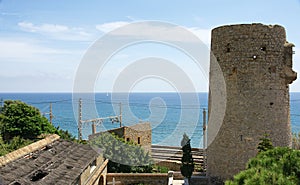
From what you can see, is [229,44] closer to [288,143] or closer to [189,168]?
[288,143]

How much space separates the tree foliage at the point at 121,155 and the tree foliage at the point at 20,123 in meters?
4.96

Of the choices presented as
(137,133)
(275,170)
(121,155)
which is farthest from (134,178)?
(275,170)

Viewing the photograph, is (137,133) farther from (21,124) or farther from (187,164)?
(21,124)

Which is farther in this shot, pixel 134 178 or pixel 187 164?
pixel 134 178

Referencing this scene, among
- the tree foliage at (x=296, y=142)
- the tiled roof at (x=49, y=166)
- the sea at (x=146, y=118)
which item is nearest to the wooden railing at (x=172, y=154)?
the sea at (x=146, y=118)

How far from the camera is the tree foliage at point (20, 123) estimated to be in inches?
725

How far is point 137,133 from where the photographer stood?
1941 centimetres

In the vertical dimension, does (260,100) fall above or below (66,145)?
above

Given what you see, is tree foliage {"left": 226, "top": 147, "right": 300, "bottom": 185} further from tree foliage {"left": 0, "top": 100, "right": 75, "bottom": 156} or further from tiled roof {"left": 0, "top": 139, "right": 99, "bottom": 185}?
tree foliage {"left": 0, "top": 100, "right": 75, "bottom": 156}

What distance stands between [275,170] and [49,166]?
632cm

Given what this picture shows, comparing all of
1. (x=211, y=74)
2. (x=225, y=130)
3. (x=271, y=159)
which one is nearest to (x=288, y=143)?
(x=225, y=130)

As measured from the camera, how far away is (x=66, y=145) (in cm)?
1188

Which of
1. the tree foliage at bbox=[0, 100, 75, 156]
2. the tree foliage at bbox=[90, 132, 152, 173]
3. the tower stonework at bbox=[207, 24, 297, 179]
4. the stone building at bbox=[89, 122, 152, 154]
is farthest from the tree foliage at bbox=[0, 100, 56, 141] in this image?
the tower stonework at bbox=[207, 24, 297, 179]

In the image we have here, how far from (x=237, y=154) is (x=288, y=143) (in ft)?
7.07
